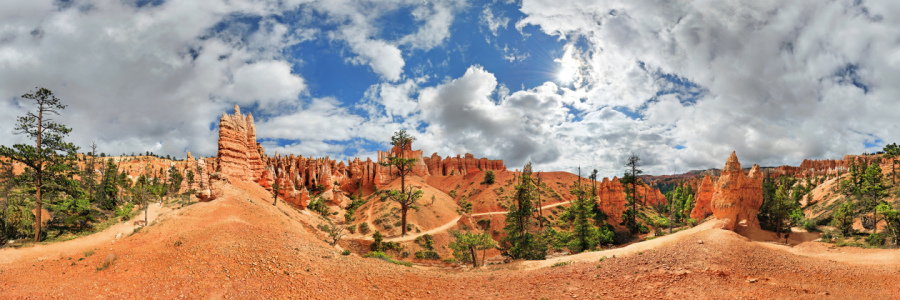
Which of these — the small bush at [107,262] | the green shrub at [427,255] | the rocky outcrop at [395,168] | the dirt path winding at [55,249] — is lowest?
the green shrub at [427,255]

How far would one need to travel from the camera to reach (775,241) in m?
30.1

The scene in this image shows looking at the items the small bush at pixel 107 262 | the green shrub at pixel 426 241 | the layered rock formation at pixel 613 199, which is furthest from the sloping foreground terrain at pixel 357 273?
the layered rock formation at pixel 613 199

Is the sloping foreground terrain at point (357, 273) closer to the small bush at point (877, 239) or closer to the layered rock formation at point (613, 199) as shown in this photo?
the small bush at point (877, 239)

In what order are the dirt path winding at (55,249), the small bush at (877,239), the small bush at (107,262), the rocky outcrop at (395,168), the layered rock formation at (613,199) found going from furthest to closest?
the rocky outcrop at (395,168), the layered rock formation at (613,199), the small bush at (877,239), the dirt path winding at (55,249), the small bush at (107,262)

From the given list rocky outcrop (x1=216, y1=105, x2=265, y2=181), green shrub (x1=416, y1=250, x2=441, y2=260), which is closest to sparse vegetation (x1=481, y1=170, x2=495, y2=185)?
green shrub (x1=416, y1=250, x2=441, y2=260)

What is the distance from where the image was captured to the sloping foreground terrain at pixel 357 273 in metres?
16.5

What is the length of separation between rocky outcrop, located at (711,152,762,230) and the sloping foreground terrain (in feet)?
22.4

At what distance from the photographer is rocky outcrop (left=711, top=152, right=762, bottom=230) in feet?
102

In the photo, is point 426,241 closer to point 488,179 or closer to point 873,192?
point 488,179

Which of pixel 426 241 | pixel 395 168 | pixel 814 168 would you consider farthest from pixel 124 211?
pixel 814 168

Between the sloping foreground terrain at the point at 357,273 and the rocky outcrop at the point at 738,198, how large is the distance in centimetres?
683

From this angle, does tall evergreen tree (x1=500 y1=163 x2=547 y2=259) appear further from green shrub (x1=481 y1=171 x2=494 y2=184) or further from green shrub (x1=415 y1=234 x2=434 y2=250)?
green shrub (x1=481 y1=171 x2=494 y2=184)

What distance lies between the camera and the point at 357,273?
794 inches

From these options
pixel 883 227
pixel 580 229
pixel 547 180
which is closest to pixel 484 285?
pixel 580 229
